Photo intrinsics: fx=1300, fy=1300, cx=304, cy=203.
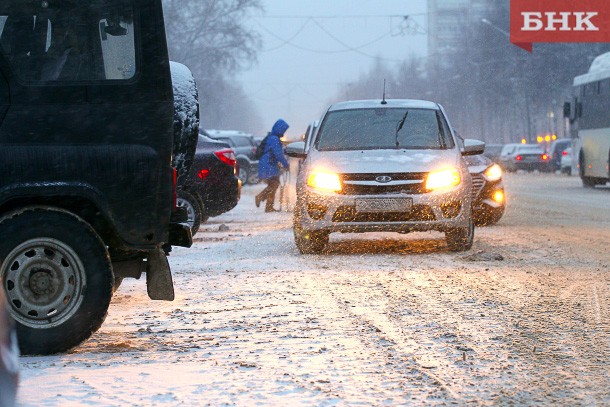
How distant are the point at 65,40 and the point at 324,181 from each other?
6629 millimetres

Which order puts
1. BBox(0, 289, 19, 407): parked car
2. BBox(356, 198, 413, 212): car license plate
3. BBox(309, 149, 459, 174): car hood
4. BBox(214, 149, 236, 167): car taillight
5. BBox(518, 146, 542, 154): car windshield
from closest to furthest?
BBox(0, 289, 19, 407): parked car
BBox(356, 198, 413, 212): car license plate
BBox(309, 149, 459, 174): car hood
BBox(214, 149, 236, 167): car taillight
BBox(518, 146, 542, 154): car windshield

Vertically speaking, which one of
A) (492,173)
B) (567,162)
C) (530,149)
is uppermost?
(492,173)

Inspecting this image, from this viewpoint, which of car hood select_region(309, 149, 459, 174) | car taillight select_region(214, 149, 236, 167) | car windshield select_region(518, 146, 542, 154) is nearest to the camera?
car hood select_region(309, 149, 459, 174)

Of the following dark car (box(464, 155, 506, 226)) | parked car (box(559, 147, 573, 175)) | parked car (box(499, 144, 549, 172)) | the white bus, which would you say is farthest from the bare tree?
dark car (box(464, 155, 506, 226))

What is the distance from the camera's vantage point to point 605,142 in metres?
36.0

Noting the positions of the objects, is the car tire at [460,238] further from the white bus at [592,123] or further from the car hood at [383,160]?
the white bus at [592,123]

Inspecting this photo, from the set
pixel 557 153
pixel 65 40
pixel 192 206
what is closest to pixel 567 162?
pixel 557 153

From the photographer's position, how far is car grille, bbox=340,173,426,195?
44.0 feet

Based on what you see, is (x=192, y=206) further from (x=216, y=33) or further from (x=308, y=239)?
(x=216, y=33)

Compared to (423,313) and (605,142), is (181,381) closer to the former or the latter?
(423,313)

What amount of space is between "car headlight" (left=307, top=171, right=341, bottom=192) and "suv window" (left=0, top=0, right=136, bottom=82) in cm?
639

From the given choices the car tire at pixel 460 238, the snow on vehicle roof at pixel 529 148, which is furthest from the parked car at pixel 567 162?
the car tire at pixel 460 238

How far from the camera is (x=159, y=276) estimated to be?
301 inches

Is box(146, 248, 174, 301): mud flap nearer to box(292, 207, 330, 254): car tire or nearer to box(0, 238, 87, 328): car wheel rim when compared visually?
box(0, 238, 87, 328): car wheel rim
